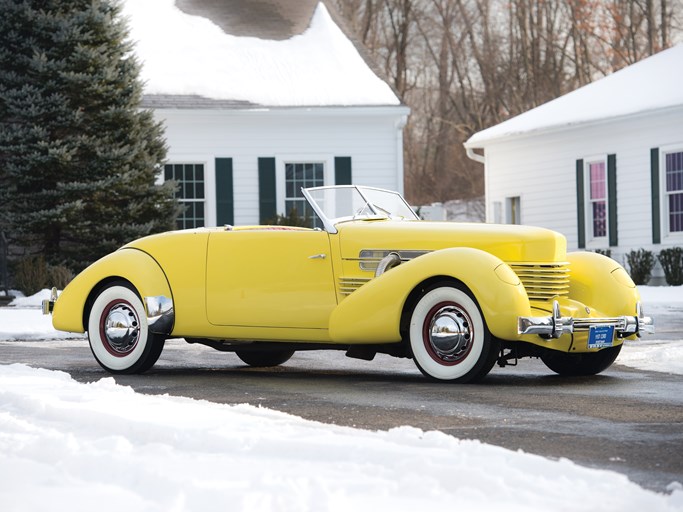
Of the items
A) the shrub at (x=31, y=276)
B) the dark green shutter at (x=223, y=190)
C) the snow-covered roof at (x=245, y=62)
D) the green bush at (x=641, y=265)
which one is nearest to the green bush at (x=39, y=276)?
the shrub at (x=31, y=276)

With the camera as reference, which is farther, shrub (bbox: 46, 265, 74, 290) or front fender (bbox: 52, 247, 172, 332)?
shrub (bbox: 46, 265, 74, 290)

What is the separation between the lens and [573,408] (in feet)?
24.3

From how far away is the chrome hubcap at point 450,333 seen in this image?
8.77 metres

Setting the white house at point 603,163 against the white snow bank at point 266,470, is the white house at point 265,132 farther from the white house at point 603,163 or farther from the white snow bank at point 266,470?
the white snow bank at point 266,470

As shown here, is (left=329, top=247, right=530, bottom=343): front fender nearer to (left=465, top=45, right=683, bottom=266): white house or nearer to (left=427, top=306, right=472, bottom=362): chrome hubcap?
(left=427, top=306, right=472, bottom=362): chrome hubcap

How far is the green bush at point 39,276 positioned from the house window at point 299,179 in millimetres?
5287

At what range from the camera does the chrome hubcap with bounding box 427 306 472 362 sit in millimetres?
8773

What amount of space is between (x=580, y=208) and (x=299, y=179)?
237 inches

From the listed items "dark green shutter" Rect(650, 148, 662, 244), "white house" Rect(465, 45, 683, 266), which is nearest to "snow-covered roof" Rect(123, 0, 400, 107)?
"white house" Rect(465, 45, 683, 266)

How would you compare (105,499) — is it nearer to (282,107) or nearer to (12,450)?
(12,450)

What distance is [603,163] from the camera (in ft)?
87.3

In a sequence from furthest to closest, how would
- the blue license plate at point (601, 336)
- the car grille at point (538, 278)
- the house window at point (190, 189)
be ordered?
the house window at point (190, 189) < the car grille at point (538, 278) < the blue license plate at point (601, 336)

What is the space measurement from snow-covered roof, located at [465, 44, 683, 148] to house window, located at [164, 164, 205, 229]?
701 cm

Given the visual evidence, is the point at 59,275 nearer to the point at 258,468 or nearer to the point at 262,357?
the point at 262,357
